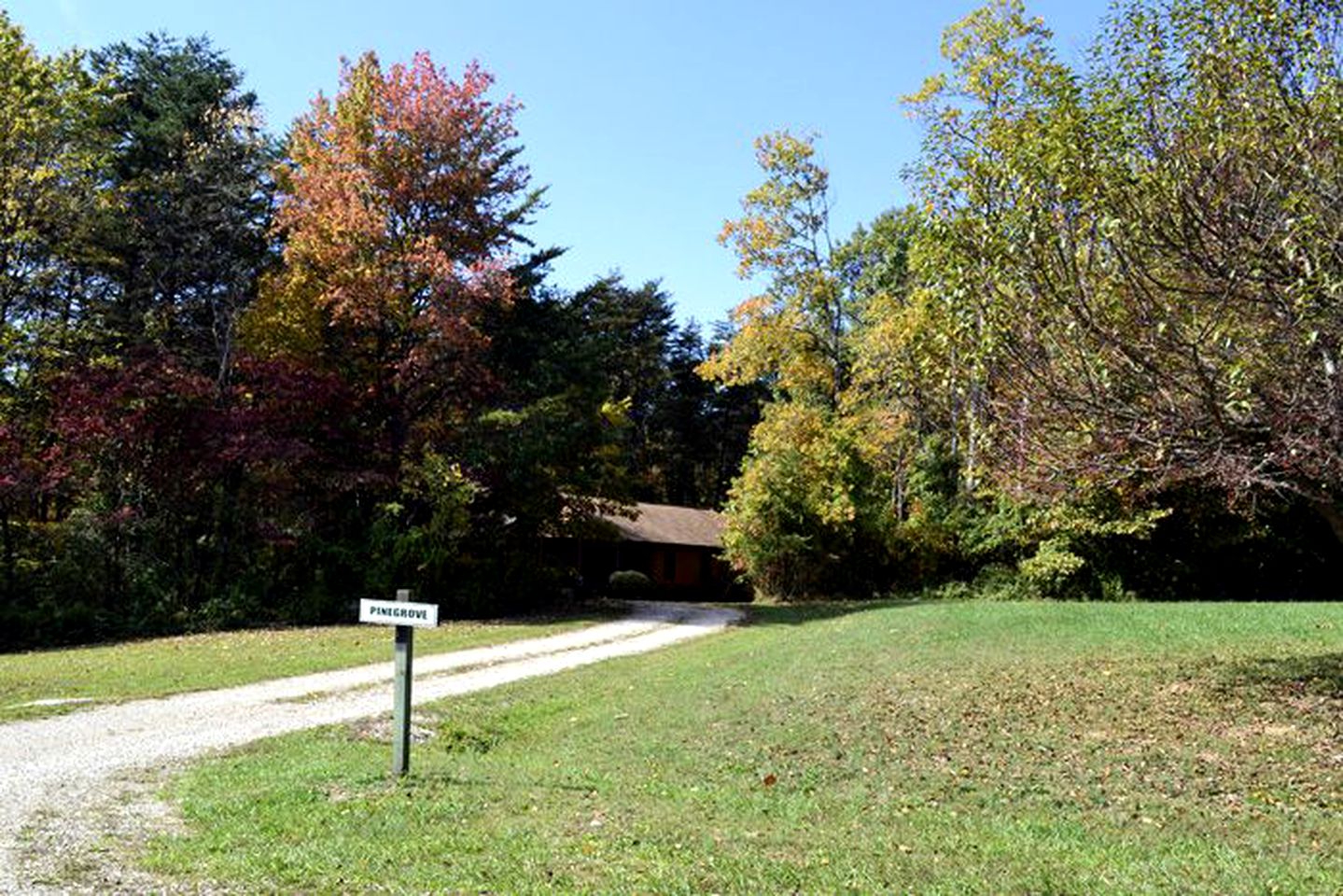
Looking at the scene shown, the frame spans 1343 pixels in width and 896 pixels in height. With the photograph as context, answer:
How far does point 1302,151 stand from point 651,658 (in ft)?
42.9

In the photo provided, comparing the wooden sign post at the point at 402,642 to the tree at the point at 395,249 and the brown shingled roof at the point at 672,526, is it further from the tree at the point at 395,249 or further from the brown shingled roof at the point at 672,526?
the brown shingled roof at the point at 672,526

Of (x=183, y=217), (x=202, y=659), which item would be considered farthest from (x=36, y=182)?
(x=202, y=659)

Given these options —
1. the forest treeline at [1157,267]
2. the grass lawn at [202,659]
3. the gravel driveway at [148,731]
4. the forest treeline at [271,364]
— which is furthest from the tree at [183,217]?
the forest treeline at [1157,267]

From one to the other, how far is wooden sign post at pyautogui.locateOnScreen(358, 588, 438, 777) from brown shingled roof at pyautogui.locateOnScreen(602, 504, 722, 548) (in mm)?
29762

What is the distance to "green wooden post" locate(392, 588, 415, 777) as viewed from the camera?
7.96 metres

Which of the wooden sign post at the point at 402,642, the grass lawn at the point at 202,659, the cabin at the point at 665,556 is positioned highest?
the cabin at the point at 665,556

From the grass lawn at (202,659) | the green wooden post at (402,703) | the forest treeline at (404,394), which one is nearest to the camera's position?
the green wooden post at (402,703)

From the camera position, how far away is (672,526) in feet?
139

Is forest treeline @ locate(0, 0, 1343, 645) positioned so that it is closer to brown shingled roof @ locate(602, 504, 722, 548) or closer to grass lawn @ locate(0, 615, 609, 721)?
grass lawn @ locate(0, 615, 609, 721)

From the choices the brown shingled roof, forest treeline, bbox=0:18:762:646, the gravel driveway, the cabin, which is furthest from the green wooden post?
the cabin

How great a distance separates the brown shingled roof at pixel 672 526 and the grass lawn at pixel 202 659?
51.9 ft

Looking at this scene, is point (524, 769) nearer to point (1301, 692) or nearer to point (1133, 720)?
point (1133, 720)

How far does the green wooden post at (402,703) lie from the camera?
7.96 metres

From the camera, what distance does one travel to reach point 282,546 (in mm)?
24719
